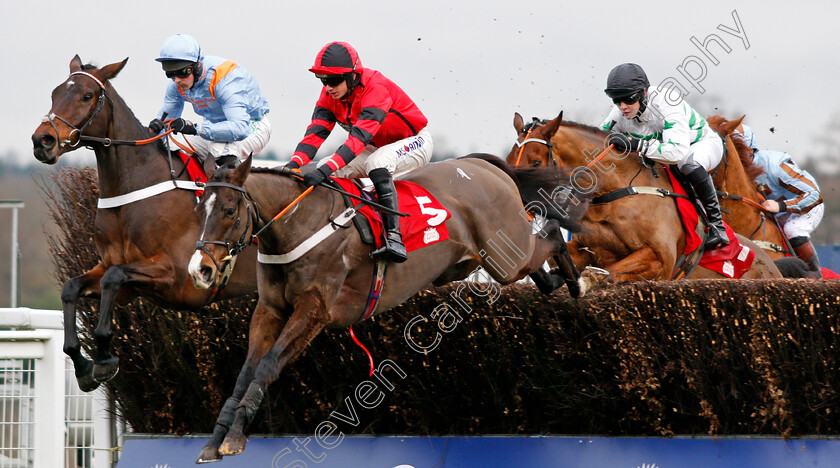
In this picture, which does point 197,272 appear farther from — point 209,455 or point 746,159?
point 746,159

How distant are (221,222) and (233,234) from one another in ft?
0.25

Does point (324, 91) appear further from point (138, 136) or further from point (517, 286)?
point (517, 286)

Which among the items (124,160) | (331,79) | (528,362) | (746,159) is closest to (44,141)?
(124,160)

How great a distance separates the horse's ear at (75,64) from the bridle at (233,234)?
1729 mm

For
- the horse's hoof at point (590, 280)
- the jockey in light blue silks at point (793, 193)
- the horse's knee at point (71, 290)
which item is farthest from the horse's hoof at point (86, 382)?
the jockey in light blue silks at point (793, 193)

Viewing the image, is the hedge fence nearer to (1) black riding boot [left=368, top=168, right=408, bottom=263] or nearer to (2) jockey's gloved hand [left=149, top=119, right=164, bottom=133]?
(1) black riding boot [left=368, top=168, right=408, bottom=263]

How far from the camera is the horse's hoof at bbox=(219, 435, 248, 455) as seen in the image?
12.6ft

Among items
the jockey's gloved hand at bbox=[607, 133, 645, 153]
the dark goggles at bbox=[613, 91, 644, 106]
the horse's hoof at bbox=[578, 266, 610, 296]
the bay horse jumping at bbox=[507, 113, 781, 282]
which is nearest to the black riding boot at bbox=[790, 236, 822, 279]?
the bay horse jumping at bbox=[507, 113, 781, 282]

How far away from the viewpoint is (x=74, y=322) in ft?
16.1

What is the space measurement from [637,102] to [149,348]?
346cm

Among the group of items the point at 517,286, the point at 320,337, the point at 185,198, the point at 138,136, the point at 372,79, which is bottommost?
the point at 320,337

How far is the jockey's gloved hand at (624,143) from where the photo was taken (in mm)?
6500

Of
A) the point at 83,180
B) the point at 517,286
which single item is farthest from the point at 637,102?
the point at 83,180

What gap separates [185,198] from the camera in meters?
5.34
